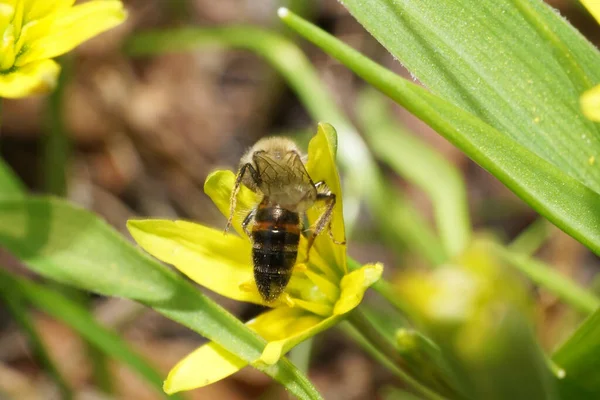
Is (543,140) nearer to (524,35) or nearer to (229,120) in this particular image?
(524,35)

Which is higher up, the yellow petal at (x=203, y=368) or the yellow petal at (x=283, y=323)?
the yellow petal at (x=283, y=323)

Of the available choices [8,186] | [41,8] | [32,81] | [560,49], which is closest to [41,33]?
[41,8]

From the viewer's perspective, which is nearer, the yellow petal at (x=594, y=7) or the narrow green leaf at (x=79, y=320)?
the yellow petal at (x=594, y=7)

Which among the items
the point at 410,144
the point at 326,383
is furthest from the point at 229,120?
the point at 326,383

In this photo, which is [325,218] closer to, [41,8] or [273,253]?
[273,253]

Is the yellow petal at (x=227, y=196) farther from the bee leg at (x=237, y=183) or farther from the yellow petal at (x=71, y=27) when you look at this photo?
the yellow petal at (x=71, y=27)

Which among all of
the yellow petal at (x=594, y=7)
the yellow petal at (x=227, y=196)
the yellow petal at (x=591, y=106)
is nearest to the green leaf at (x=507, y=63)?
the yellow petal at (x=594, y=7)

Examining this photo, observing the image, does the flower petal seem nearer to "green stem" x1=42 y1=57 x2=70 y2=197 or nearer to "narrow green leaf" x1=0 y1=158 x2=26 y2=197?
"narrow green leaf" x1=0 y1=158 x2=26 y2=197

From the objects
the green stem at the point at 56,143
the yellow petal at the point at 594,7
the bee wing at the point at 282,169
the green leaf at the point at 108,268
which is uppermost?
the yellow petal at the point at 594,7
